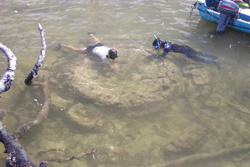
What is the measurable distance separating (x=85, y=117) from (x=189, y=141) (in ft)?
7.40

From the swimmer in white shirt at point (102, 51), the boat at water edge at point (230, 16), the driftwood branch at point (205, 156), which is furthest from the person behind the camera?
the boat at water edge at point (230, 16)

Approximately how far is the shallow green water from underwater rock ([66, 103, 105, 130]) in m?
0.07

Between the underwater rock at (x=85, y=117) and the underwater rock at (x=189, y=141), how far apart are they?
4.97 ft

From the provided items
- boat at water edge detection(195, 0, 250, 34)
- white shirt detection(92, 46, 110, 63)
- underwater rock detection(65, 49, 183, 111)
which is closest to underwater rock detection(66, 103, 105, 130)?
underwater rock detection(65, 49, 183, 111)

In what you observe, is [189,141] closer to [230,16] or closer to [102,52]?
[102,52]

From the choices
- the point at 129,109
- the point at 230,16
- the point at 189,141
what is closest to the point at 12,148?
the point at 129,109

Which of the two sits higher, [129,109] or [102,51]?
[102,51]

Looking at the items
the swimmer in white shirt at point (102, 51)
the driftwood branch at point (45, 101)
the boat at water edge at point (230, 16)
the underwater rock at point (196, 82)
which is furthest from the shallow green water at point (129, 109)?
the boat at water edge at point (230, 16)

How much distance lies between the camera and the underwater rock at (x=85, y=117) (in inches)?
161

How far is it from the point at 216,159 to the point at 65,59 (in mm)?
5102

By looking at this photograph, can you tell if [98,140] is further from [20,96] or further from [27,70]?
[27,70]

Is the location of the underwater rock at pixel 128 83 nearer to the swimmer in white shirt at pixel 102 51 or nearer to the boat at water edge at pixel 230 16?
the swimmer in white shirt at pixel 102 51

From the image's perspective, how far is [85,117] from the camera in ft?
14.0

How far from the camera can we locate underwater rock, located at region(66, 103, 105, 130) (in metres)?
4.09
